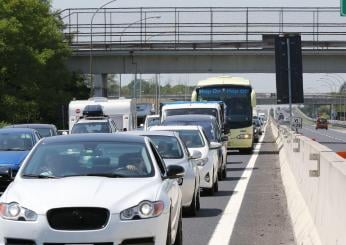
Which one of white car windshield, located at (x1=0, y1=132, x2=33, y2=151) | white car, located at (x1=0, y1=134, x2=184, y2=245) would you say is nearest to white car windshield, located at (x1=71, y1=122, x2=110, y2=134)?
white car windshield, located at (x1=0, y1=132, x2=33, y2=151)

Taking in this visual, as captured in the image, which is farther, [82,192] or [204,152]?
[204,152]

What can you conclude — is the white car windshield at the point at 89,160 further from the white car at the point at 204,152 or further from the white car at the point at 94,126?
the white car at the point at 94,126

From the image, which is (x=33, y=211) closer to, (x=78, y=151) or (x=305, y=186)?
(x=78, y=151)

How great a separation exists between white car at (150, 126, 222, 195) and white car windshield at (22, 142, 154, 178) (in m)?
7.57

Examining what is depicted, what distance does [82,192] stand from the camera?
8938 mm

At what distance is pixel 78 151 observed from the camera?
1027cm

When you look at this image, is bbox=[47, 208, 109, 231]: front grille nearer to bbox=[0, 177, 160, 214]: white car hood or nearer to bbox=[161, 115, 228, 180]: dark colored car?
bbox=[0, 177, 160, 214]: white car hood

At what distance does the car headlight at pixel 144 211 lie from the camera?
872 cm

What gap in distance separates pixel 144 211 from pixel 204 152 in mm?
10715

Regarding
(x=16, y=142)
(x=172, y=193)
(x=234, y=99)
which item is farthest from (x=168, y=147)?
(x=234, y=99)

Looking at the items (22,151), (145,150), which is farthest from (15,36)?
(145,150)

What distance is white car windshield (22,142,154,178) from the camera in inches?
390

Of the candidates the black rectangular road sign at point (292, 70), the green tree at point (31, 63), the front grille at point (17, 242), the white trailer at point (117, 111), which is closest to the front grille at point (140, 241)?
the front grille at point (17, 242)

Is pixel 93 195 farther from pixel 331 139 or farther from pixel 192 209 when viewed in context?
pixel 331 139
